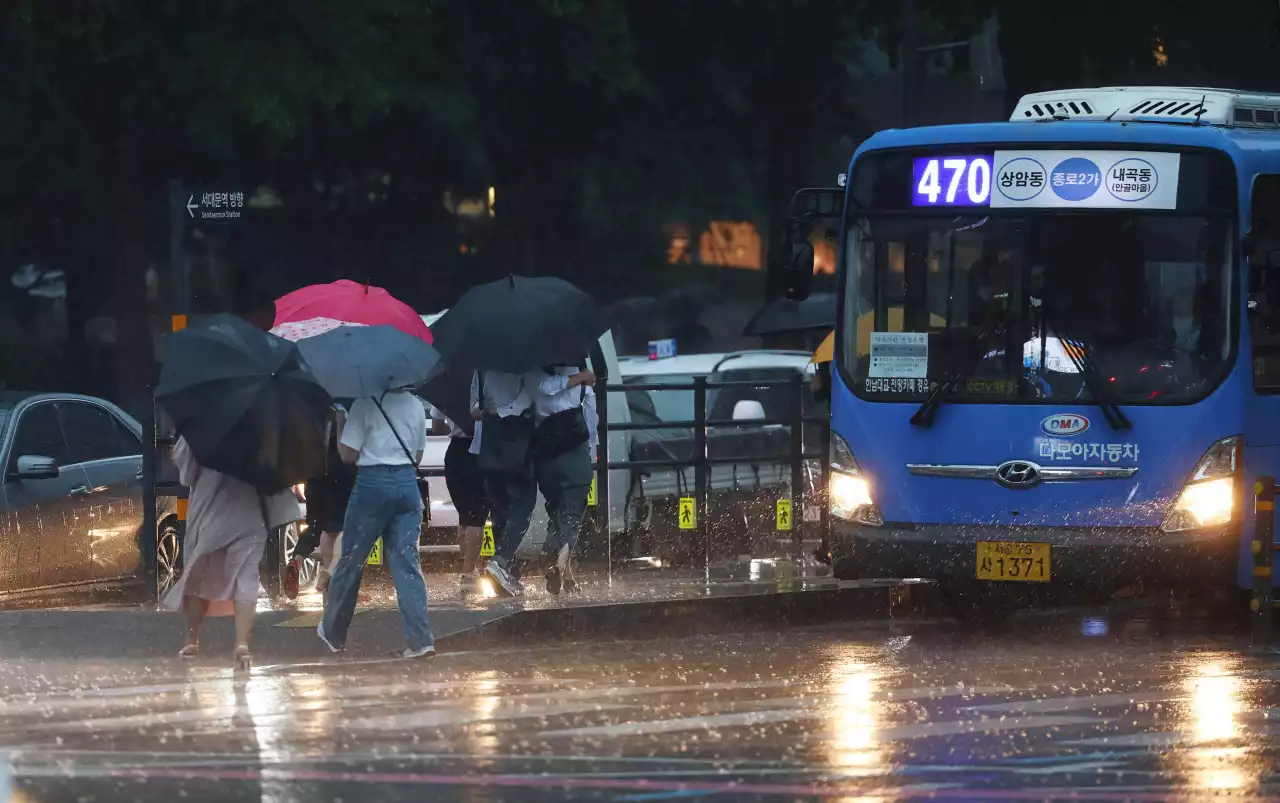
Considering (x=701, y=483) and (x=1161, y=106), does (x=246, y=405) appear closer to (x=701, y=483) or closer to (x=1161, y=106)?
(x=701, y=483)

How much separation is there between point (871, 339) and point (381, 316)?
3.13 meters

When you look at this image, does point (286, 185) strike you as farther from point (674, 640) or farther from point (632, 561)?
point (674, 640)

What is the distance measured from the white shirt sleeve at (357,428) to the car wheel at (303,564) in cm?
342

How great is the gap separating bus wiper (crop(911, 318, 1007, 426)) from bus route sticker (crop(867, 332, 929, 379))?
188mm

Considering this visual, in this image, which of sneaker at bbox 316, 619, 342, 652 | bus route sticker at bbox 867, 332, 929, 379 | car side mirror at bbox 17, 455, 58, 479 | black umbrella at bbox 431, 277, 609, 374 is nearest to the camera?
sneaker at bbox 316, 619, 342, 652

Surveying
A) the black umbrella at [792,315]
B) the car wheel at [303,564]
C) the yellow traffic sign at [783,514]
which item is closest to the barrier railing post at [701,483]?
the yellow traffic sign at [783,514]

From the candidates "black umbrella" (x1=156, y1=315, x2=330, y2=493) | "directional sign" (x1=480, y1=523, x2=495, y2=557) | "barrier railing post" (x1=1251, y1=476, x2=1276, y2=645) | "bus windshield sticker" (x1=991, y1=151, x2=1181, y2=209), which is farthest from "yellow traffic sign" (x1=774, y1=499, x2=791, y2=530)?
"black umbrella" (x1=156, y1=315, x2=330, y2=493)

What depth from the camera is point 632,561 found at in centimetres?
1778

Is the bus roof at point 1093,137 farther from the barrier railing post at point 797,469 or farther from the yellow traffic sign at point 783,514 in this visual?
the yellow traffic sign at point 783,514

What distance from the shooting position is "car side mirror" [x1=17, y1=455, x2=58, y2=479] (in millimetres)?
15336

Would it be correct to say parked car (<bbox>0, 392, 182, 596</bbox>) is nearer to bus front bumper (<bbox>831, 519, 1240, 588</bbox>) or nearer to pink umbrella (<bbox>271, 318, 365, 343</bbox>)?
pink umbrella (<bbox>271, 318, 365, 343</bbox>)

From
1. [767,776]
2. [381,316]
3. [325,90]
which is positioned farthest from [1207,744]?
[325,90]

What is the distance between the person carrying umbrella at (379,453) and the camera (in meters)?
12.4

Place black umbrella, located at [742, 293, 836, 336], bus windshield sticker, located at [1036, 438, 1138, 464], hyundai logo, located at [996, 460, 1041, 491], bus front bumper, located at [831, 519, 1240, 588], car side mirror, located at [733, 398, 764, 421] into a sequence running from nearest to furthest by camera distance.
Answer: bus front bumper, located at [831, 519, 1240, 588] < bus windshield sticker, located at [1036, 438, 1138, 464] < hyundai logo, located at [996, 460, 1041, 491] < car side mirror, located at [733, 398, 764, 421] < black umbrella, located at [742, 293, 836, 336]
